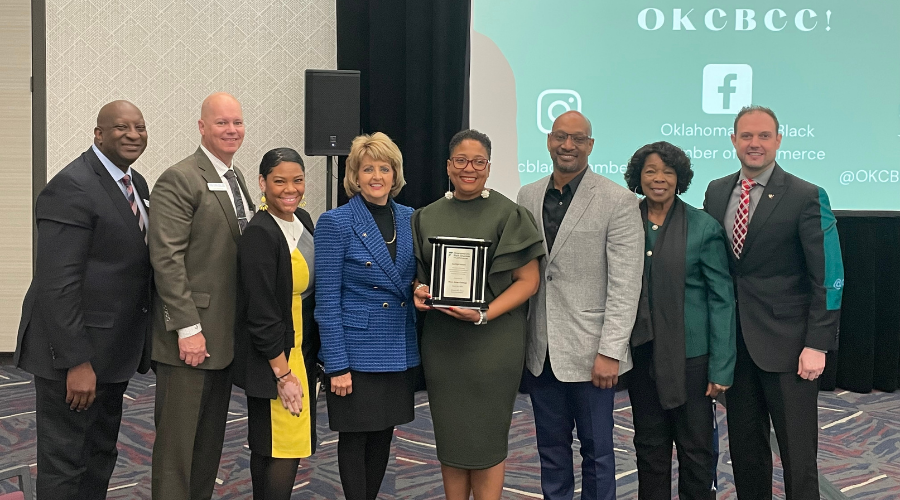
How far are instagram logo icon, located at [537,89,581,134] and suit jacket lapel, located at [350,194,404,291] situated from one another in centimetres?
252

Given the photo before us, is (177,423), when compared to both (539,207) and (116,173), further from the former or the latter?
(539,207)

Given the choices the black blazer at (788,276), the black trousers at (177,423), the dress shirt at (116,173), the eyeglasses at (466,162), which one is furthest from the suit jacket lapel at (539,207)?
the dress shirt at (116,173)

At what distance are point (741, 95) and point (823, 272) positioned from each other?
2388 mm

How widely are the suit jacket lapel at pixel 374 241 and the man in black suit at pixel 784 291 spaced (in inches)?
50.0

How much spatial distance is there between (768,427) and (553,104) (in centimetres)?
259

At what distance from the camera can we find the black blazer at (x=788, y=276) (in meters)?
2.49

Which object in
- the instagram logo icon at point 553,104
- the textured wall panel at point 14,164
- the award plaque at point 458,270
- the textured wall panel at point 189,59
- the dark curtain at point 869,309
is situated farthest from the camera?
the textured wall panel at point 14,164

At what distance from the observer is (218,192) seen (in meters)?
2.52

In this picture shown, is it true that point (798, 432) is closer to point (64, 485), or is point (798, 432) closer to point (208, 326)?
point (208, 326)

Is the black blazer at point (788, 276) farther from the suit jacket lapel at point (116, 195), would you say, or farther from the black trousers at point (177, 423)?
the suit jacket lapel at point (116, 195)

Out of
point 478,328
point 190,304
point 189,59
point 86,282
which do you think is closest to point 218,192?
point 190,304

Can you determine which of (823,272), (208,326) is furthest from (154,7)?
(823,272)

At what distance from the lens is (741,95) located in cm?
454

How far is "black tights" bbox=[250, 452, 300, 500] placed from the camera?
2.42 meters
